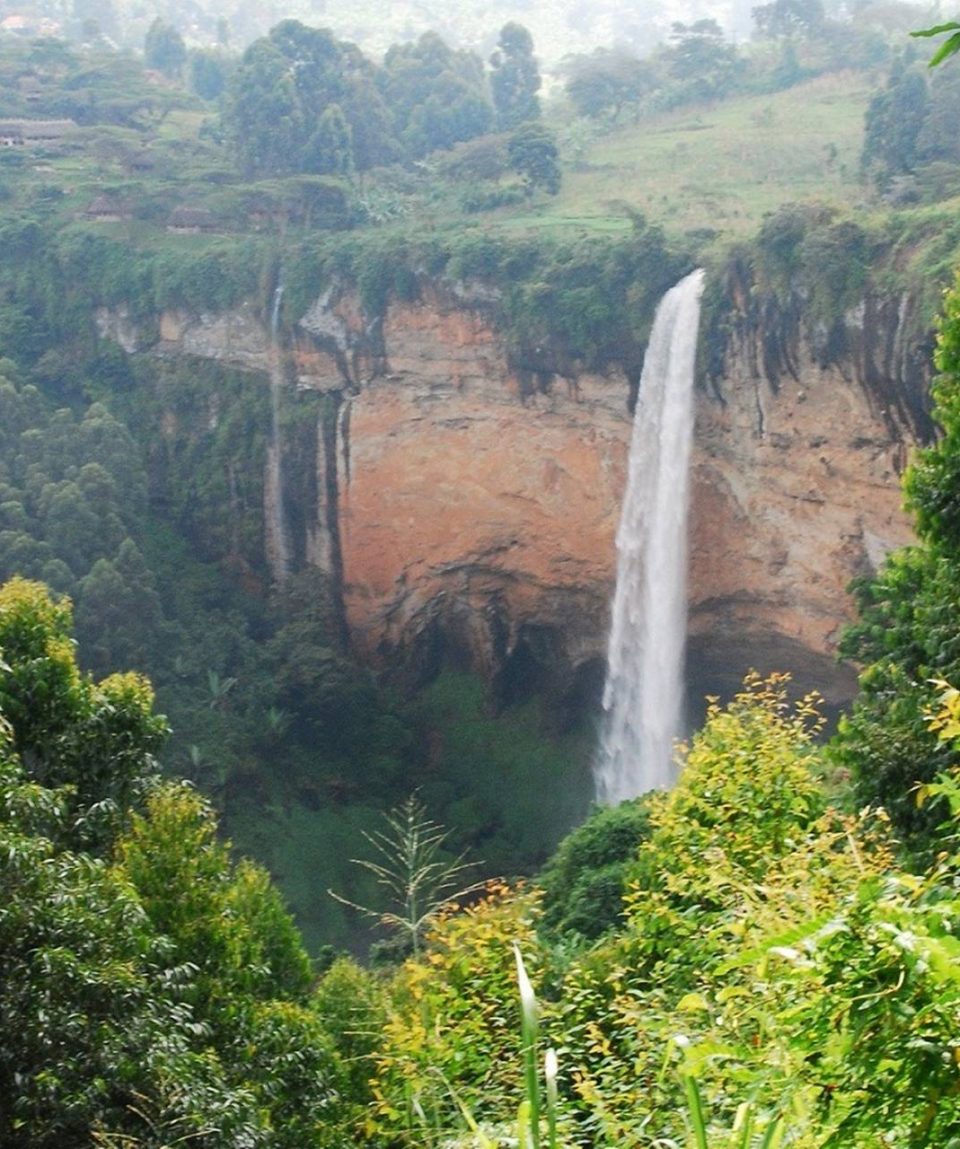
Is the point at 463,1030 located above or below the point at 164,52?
below

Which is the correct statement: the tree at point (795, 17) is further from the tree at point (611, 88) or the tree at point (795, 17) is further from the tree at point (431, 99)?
the tree at point (431, 99)

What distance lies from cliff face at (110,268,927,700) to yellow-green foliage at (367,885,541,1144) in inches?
555

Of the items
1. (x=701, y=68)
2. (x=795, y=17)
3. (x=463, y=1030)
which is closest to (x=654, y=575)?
(x=463, y=1030)

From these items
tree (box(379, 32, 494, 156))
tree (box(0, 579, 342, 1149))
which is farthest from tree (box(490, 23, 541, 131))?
tree (box(0, 579, 342, 1149))

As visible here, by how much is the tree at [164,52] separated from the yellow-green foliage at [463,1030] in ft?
154

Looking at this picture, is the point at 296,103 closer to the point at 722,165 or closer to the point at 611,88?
the point at 722,165

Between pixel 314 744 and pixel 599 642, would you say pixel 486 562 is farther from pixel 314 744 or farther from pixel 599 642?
pixel 314 744

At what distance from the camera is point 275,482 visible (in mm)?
29344

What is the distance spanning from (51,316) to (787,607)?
53.8 ft

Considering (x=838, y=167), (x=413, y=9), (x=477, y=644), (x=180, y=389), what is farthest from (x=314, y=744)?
(x=413, y=9)

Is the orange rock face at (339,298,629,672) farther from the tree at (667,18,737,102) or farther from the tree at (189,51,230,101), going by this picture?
the tree at (189,51,230,101)

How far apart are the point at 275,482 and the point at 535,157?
932cm

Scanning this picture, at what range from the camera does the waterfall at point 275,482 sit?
29.0 meters

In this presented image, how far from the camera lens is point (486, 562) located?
27.1m
